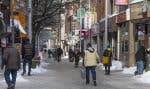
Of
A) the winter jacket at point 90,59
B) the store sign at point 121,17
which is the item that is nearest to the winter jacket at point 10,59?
the winter jacket at point 90,59

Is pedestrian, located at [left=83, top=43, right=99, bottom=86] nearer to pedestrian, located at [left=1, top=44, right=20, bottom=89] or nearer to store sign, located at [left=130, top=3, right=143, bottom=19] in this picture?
pedestrian, located at [left=1, top=44, right=20, bottom=89]

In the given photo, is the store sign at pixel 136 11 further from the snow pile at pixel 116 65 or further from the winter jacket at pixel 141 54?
the winter jacket at pixel 141 54

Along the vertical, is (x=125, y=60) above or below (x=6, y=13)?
below

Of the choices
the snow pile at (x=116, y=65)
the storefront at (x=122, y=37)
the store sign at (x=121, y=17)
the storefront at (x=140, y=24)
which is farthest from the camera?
the store sign at (x=121, y=17)

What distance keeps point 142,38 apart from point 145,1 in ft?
9.62

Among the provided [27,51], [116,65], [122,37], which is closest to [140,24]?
[116,65]

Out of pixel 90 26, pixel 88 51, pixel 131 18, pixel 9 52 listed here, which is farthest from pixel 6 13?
pixel 90 26

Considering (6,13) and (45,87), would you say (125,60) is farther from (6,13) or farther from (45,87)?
(45,87)

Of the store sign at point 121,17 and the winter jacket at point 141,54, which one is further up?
the store sign at point 121,17

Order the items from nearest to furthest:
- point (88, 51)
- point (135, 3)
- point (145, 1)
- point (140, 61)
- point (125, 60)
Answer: point (88, 51) < point (140, 61) < point (145, 1) < point (135, 3) < point (125, 60)

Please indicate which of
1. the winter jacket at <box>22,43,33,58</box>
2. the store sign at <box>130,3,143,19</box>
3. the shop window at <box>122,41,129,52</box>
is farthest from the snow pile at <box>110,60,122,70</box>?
the winter jacket at <box>22,43,33,58</box>

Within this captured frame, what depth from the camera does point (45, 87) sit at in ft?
73.7

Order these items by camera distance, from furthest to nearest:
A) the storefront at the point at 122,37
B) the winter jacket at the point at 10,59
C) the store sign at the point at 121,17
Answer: the store sign at the point at 121,17 → the storefront at the point at 122,37 → the winter jacket at the point at 10,59

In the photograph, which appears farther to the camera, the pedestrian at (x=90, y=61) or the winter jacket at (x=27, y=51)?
the winter jacket at (x=27, y=51)
